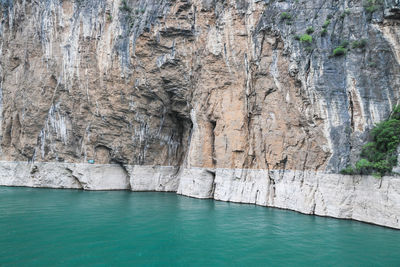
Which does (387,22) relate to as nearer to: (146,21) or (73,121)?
(146,21)

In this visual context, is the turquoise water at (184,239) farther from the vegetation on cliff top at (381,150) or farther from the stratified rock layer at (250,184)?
the vegetation on cliff top at (381,150)

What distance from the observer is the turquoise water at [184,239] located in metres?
8.65

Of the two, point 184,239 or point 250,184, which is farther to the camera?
point 250,184

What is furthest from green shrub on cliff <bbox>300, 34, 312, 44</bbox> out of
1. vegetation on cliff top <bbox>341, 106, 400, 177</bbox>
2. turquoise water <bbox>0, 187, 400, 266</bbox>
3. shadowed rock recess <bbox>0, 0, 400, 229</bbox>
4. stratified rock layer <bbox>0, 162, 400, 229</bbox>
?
turquoise water <bbox>0, 187, 400, 266</bbox>

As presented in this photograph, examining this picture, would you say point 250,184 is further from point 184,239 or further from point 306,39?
point 184,239

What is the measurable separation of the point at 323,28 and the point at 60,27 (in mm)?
23878

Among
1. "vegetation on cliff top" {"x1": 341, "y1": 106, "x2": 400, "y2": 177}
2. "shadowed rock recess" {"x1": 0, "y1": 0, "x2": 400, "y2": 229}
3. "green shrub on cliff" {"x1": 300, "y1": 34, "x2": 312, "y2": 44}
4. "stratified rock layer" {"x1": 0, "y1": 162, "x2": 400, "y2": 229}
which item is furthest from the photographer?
"green shrub on cliff" {"x1": 300, "y1": 34, "x2": 312, "y2": 44}

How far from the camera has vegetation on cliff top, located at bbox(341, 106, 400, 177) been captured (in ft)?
43.9

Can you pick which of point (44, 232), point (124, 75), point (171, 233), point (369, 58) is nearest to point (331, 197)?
point (369, 58)

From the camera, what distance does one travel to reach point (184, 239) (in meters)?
10.8

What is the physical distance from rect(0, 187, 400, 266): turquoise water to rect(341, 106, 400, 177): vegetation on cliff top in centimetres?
260

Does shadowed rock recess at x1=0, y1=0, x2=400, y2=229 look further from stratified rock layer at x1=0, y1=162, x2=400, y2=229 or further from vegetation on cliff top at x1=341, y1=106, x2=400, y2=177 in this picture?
vegetation on cliff top at x1=341, y1=106, x2=400, y2=177

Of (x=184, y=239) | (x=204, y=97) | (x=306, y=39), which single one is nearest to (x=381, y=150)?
(x=306, y=39)

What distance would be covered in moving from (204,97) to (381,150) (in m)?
13.5
